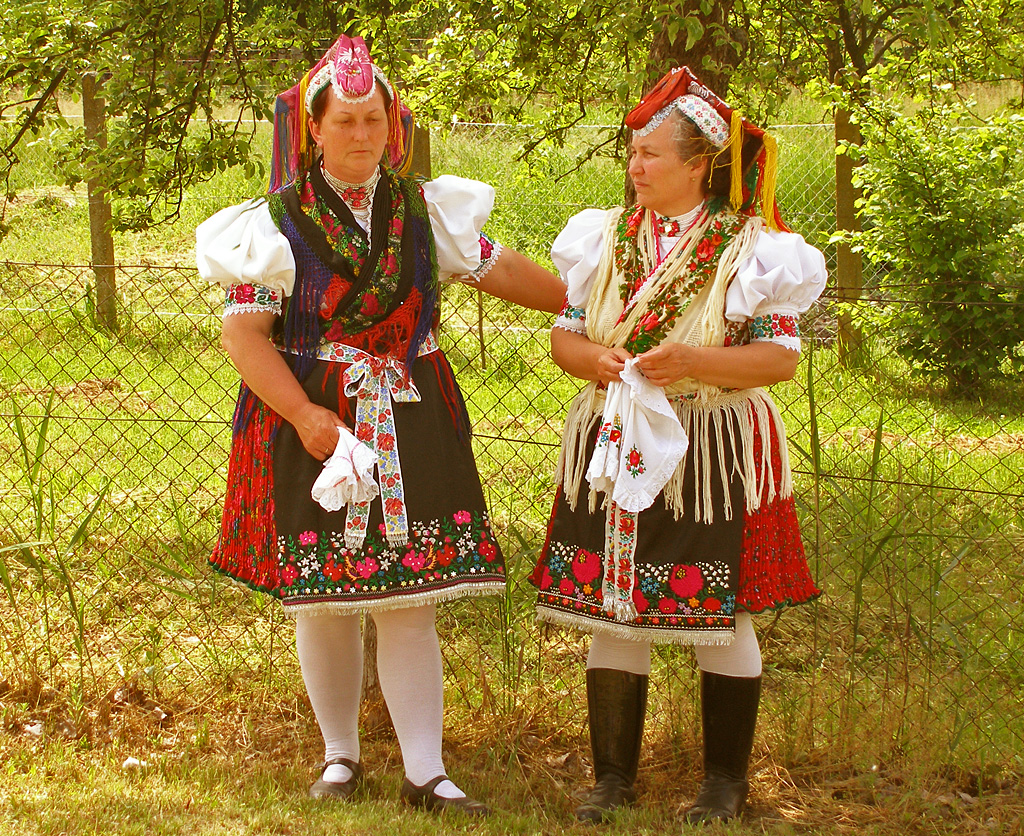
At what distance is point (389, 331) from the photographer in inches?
90.2

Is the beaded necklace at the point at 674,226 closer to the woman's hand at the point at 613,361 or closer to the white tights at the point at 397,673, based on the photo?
the woman's hand at the point at 613,361

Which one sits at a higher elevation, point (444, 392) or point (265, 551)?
point (444, 392)

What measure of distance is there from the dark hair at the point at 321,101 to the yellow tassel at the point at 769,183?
779 millimetres

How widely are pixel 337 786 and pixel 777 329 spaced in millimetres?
1392

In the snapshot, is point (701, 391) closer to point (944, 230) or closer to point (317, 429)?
point (317, 429)

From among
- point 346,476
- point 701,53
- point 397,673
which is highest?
point 701,53

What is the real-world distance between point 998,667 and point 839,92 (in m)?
2.75

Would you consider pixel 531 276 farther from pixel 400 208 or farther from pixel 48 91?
pixel 48 91

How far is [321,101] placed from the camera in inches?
86.3

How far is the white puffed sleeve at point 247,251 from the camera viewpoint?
84.4 inches

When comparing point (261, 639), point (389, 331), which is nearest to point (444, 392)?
point (389, 331)

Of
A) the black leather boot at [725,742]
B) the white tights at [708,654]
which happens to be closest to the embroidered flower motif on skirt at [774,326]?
the white tights at [708,654]

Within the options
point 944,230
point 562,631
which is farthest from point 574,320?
point 944,230

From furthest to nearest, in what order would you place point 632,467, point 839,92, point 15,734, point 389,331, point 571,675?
point 839,92 → point 571,675 → point 15,734 → point 389,331 → point 632,467
